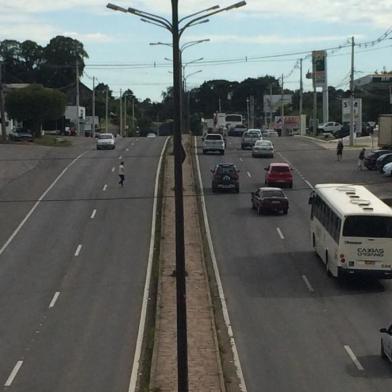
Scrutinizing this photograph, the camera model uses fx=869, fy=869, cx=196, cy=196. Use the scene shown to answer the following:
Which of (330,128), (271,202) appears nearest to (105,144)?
(271,202)

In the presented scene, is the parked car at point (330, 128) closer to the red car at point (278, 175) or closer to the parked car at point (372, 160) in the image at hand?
the parked car at point (372, 160)

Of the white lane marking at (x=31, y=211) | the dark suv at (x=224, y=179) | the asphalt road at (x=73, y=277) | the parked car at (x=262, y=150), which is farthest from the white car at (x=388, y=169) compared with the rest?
the white lane marking at (x=31, y=211)

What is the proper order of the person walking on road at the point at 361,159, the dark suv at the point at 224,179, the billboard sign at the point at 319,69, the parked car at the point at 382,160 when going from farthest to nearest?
the billboard sign at the point at 319,69 → the person walking on road at the point at 361,159 → the parked car at the point at 382,160 → the dark suv at the point at 224,179

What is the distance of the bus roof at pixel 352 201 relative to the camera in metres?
29.1

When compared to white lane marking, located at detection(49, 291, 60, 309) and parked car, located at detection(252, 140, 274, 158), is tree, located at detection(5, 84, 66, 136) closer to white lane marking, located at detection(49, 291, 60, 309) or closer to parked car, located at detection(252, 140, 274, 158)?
parked car, located at detection(252, 140, 274, 158)

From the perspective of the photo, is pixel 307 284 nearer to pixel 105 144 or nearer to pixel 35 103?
pixel 105 144

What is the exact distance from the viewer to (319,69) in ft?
406

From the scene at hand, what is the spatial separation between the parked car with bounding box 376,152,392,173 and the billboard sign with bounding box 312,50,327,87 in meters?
60.8

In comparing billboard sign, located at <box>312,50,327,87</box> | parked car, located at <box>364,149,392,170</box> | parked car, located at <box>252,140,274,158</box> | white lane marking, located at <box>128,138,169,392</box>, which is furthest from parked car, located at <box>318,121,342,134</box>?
white lane marking, located at <box>128,138,169,392</box>

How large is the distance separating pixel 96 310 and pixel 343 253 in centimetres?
844

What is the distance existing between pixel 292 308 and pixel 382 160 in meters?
37.9

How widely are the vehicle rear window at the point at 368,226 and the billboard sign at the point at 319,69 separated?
95300mm

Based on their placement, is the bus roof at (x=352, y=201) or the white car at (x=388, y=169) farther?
the white car at (x=388, y=169)

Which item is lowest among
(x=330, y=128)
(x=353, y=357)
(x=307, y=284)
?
(x=307, y=284)
